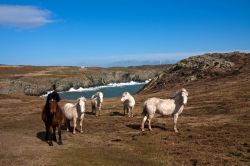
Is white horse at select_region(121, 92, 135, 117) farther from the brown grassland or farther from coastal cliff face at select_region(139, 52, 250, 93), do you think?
coastal cliff face at select_region(139, 52, 250, 93)

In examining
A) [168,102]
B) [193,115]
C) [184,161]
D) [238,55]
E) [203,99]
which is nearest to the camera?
[184,161]

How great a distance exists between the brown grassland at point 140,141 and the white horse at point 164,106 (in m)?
1.00

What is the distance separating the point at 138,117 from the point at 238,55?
141 feet

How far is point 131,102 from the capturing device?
31188 mm

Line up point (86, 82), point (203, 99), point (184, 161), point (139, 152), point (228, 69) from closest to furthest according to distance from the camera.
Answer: point (184, 161)
point (139, 152)
point (203, 99)
point (228, 69)
point (86, 82)

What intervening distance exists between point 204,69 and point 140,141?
41.7 meters

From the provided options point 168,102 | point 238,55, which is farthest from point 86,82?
point 168,102

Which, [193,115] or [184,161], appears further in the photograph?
[193,115]

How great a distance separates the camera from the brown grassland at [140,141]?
1812 cm

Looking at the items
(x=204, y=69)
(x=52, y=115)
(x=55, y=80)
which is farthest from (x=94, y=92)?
(x=52, y=115)

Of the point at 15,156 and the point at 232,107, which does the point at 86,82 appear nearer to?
the point at 232,107

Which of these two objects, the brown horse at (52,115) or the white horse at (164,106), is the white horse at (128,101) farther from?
the brown horse at (52,115)

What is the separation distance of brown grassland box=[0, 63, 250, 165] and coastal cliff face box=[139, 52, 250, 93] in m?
25.7

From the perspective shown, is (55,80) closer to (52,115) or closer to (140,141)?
(140,141)
